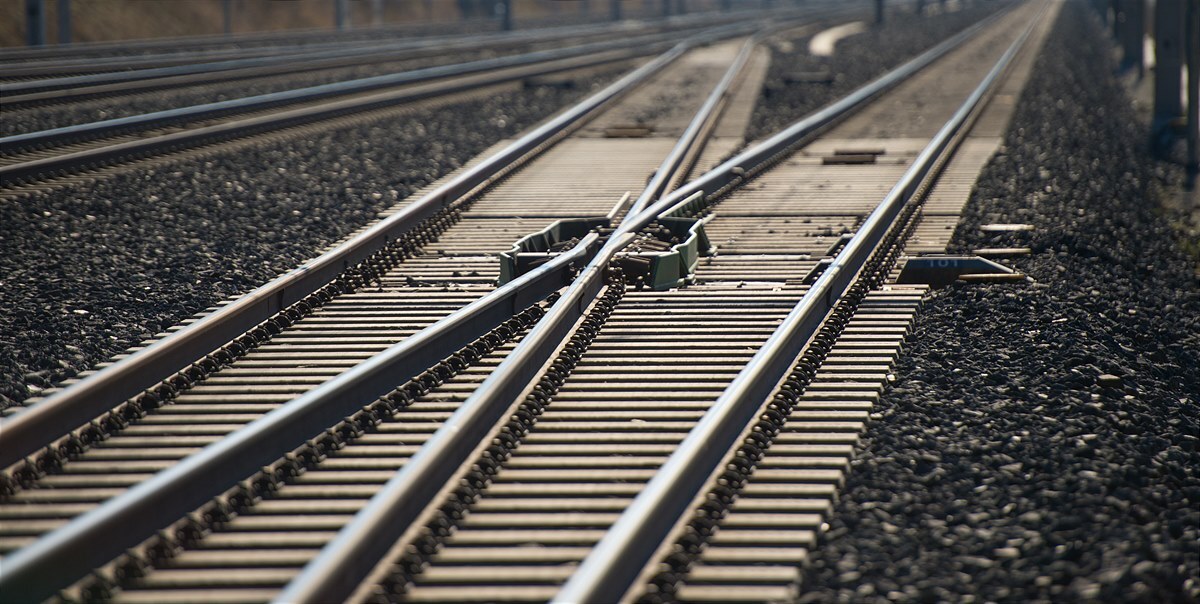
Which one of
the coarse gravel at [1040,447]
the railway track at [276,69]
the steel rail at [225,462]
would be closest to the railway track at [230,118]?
the railway track at [276,69]

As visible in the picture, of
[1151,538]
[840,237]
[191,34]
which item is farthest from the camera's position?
[191,34]

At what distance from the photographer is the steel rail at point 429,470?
4.28 metres

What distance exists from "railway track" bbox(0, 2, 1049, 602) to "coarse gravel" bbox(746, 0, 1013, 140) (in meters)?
8.31

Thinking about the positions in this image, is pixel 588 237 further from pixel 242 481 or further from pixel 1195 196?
pixel 1195 196

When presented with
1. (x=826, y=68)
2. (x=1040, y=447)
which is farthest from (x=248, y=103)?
(x=1040, y=447)

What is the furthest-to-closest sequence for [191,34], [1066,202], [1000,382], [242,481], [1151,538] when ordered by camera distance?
[191,34], [1066,202], [1000,382], [242,481], [1151,538]

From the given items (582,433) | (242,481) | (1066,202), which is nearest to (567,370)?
(582,433)

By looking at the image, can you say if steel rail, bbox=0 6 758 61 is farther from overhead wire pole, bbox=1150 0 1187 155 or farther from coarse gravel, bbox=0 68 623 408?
overhead wire pole, bbox=1150 0 1187 155

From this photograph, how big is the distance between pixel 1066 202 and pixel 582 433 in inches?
290

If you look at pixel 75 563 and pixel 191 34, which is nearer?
pixel 75 563

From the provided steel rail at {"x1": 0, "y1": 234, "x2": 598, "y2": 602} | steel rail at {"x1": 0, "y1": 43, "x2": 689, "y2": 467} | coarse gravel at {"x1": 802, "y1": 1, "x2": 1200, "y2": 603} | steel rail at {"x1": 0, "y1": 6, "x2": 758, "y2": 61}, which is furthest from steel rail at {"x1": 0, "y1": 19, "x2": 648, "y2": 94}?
coarse gravel at {"x1": 802, "y1": 1, "x2": 1200, "y2": 603}

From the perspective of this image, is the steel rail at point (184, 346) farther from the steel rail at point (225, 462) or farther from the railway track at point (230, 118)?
the railway track at point (230, 118)

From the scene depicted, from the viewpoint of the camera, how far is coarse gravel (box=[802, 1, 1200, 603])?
4.72 meters

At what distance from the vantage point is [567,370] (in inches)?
280
